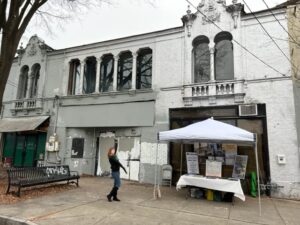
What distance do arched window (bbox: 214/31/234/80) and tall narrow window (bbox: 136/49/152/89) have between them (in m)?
3.69

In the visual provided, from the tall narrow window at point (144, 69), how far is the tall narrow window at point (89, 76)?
321cm

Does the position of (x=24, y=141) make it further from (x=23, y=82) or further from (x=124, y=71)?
(x=124, y=71)

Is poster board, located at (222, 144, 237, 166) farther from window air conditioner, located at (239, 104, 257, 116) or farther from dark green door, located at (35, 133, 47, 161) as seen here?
dark green door, located at (35, 133, 47, 161)

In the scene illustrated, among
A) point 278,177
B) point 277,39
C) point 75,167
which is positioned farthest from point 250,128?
point 75,167

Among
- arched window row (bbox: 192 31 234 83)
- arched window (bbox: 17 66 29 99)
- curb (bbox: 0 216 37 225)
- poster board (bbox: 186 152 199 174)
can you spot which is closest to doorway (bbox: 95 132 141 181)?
poster board (bbox: 186 152 199 174)

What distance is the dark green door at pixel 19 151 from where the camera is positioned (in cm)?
1706

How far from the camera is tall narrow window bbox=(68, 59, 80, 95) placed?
651 inches

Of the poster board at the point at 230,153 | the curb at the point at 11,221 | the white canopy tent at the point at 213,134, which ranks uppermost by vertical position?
the white canopy tent at the point at 213,134

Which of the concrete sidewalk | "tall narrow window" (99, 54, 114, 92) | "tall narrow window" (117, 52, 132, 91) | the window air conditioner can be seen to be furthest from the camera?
"tall narrow window" (99, 54, 114, 92)

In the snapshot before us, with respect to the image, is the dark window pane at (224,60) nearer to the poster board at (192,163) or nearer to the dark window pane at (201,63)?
the dark window pane at (201,63)

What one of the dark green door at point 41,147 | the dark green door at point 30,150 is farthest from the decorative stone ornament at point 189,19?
the dark green door at point 30,150

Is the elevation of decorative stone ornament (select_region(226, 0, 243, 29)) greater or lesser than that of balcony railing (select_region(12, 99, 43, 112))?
greater

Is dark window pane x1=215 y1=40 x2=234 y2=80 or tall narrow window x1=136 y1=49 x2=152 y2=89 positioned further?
tall narrow window x1=136 y1=49 x2=152 y2=89

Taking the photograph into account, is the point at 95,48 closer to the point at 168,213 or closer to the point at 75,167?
the point at 75,167
